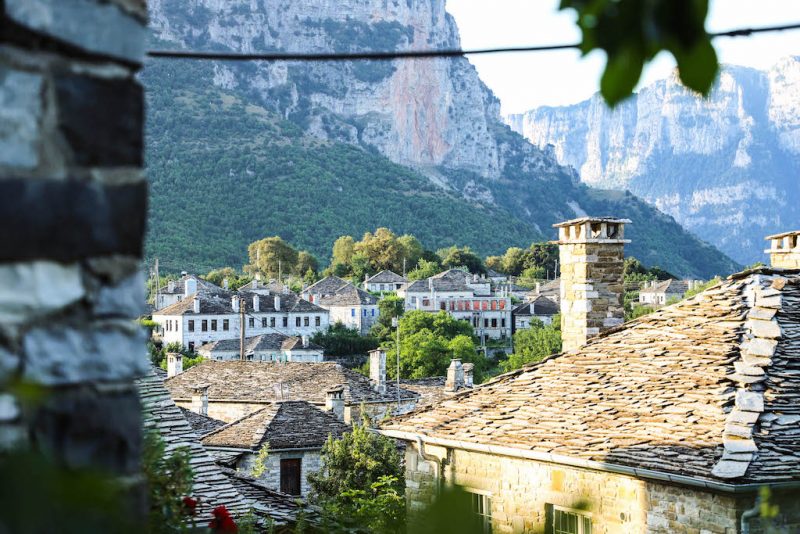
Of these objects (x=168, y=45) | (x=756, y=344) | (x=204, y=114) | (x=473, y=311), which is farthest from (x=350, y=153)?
(x=756, y=344)

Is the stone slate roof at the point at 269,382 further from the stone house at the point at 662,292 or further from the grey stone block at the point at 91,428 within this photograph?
the stone house at the point at 662,292

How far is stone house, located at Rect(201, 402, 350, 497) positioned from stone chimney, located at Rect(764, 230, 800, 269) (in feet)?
44.5

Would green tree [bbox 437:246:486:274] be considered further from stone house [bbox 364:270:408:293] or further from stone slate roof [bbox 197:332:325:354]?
stone slate roof [bbox 197:332:325:354]

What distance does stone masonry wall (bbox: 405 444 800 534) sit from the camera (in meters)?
8.03

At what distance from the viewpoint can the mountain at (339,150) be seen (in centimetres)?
10844

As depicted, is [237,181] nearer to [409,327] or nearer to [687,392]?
[409,327]

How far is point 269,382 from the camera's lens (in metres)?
35.7

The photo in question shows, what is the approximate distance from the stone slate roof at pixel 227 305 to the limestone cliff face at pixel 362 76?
81.4 meters

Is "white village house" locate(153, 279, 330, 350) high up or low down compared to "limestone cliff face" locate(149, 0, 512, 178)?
down

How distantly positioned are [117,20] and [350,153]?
133 metres

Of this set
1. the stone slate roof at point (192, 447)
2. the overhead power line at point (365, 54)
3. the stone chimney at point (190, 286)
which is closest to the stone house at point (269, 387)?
the stone slate roof at point (192, 447)

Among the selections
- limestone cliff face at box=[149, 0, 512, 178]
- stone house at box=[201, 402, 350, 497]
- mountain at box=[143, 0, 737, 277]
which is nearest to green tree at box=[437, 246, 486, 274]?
mountain at box=[143, 0, 737, 277]

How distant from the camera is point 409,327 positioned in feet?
214

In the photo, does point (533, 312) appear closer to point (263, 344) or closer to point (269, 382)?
point (263, 344)
